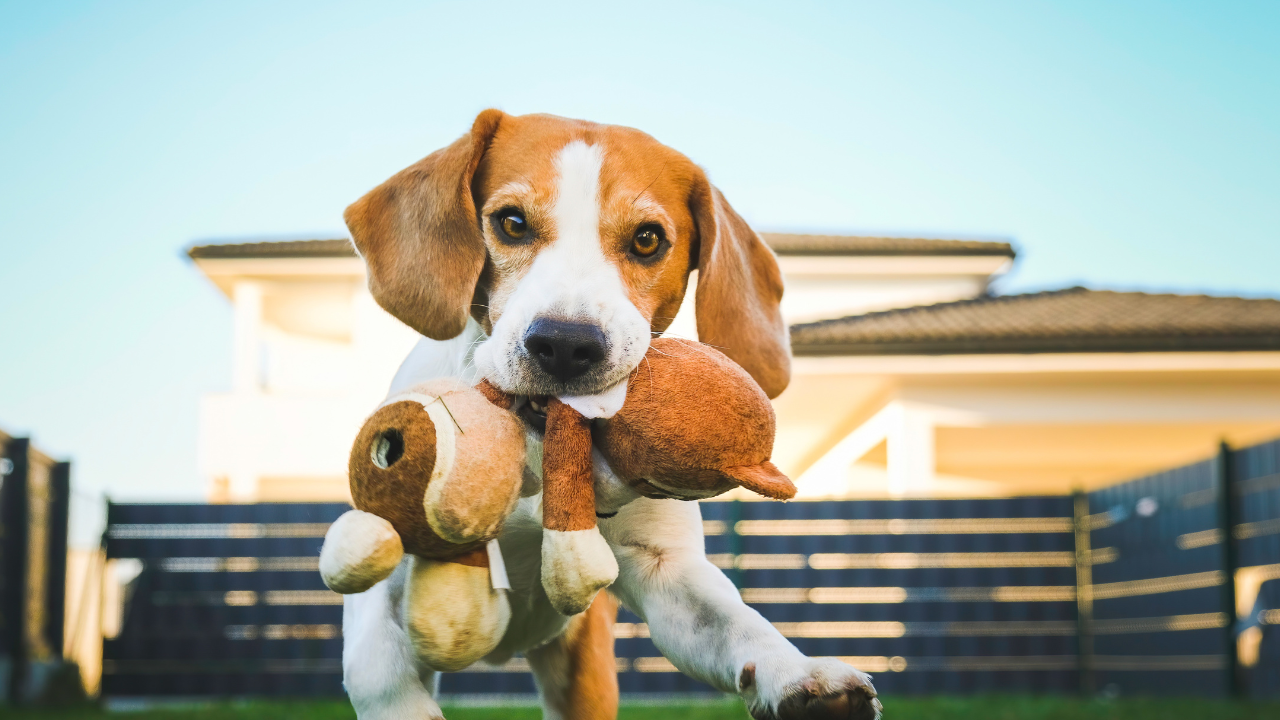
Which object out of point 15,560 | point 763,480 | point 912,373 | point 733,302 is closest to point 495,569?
point 763,480

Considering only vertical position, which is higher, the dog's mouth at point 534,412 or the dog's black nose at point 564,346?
the dog's black nose at point 564,346

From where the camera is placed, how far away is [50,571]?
10.0m

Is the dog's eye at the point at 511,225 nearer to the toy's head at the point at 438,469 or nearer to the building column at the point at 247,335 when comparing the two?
the toy's head at the point at 438,469

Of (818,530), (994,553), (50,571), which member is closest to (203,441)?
(50,571)

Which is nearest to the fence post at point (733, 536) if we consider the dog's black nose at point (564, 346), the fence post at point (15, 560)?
the fence post at point (15, 560)

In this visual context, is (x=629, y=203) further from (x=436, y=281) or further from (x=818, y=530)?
(x=818, y=530)

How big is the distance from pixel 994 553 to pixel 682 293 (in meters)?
8.67

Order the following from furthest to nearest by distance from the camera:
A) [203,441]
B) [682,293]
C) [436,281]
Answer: [203,441]
[682,293]
[436,281]

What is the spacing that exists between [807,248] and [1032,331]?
499cm

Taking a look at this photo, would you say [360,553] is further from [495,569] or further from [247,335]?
[247,335]

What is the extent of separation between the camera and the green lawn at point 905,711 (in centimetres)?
714

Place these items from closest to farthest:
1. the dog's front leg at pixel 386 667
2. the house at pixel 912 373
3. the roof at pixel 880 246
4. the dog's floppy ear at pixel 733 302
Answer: the dog's front leg at pixel 386 667, the dog's floppy ear at pixel 733 302, the house at pixel 912 373, the roof at pixel 880 246

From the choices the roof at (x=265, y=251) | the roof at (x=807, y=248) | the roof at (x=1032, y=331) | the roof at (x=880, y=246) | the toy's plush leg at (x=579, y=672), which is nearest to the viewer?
the toy's plush leg at (x=579, y=672)

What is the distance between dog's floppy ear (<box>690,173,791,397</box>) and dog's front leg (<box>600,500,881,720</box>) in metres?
0.47
